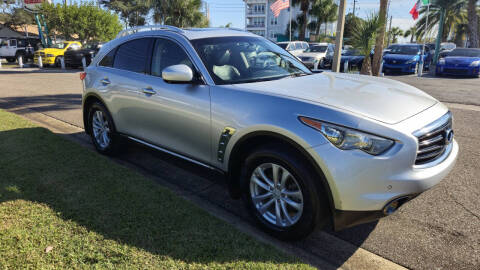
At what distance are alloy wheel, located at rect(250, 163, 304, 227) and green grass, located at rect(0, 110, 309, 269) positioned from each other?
0.89 ft

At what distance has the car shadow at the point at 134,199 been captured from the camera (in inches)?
111

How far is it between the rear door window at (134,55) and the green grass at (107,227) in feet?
4.30

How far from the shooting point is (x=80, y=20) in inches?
1642

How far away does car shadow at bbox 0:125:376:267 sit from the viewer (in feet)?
9.23

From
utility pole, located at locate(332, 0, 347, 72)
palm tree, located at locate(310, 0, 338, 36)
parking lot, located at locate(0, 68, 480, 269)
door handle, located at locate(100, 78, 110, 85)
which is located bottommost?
parking lot, located at locate(0, 68, 480, 269)

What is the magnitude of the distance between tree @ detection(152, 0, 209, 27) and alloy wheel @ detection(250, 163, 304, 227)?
29.6 meters

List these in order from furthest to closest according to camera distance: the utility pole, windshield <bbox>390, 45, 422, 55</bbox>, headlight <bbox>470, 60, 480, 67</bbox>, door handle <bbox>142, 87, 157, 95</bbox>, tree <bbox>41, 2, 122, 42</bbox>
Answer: tree <bbox>41, 2, 122, 42</bbox> → windshield <bbox>390, 45, 422, 55</bbox> → headlight <bbox>470, 60, 480, 67</bbox> → the utility pole → door handle <bbox>142, 87, 157, 95</bbox>

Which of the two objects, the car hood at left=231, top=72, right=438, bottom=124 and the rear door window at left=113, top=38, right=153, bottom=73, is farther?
the rear door window at left=113, top=38, right=153, bottom=73

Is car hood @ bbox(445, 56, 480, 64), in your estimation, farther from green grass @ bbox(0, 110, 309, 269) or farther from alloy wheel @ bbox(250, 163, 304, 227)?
green grass @ bbox(0, 110, 309, 269)

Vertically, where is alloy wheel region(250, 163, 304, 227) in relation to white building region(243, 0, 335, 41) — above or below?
below

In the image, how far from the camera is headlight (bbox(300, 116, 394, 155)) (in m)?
2.37

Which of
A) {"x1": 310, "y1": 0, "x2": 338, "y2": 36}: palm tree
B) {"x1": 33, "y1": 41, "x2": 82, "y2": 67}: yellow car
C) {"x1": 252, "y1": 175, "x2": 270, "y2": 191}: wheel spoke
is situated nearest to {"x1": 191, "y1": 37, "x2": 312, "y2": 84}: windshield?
{"x1": 252, "y1": 175, "x2": 270, "y2": 191}: wheel spoke

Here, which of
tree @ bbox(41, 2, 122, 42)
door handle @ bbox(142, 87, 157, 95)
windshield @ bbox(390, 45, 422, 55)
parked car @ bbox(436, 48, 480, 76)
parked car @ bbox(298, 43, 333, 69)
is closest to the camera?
door handle @ bbox(142, 87, 157, 95)

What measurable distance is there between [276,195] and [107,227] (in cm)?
153
